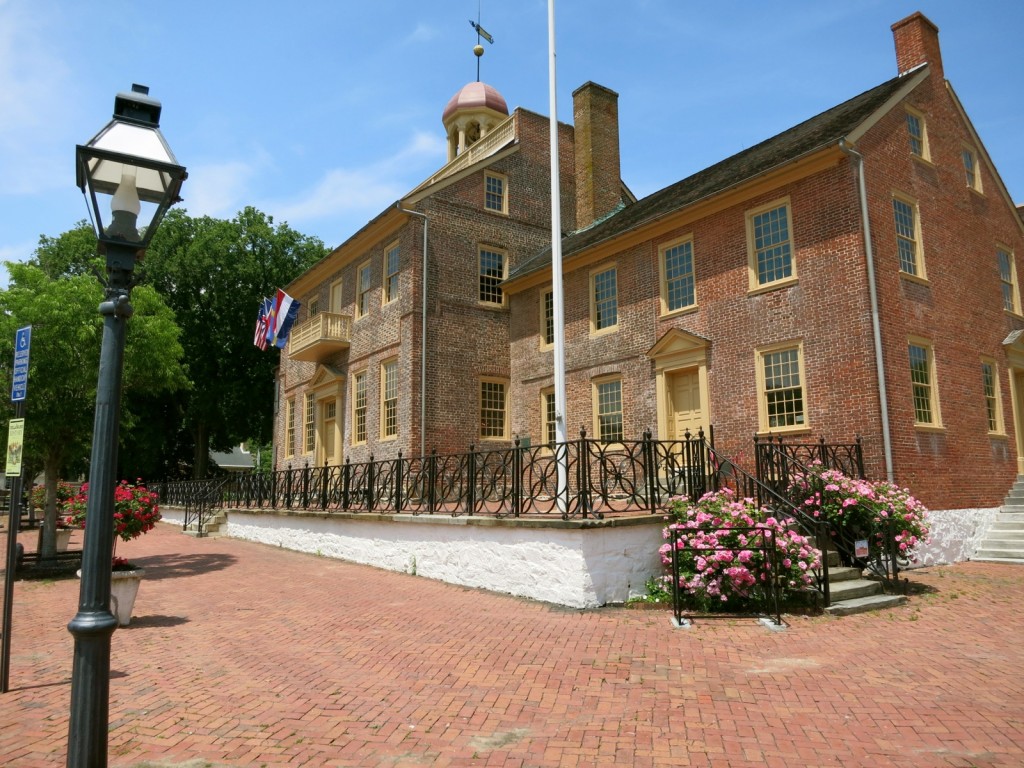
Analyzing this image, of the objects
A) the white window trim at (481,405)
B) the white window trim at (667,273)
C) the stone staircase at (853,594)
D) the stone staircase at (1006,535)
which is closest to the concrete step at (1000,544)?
the stone staircase at (1006,535)

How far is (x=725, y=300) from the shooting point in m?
15.9

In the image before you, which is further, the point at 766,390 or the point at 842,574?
the point at 766,390

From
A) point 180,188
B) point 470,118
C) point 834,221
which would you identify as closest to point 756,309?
point 834,221

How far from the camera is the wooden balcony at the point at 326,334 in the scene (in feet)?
79.5

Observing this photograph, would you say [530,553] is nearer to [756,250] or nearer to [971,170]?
[756,250]

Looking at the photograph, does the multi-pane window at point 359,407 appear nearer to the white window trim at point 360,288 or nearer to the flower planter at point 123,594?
the white window trim at point 360,288

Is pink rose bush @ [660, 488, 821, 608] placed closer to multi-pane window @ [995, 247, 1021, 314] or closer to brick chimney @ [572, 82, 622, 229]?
multi-pane window @ [995, 247, 1021, 314]

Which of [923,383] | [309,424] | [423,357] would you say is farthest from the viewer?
[309,424]

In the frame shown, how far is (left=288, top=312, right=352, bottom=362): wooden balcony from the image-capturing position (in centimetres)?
2422

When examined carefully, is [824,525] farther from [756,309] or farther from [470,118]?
[470,118]

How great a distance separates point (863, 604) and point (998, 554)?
7.32 meters

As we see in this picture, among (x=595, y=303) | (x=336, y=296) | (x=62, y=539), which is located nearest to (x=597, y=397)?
(x=595, y=303)

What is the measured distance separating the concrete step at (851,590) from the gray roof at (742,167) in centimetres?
827

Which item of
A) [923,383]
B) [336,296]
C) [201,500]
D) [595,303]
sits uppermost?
[336,296]
